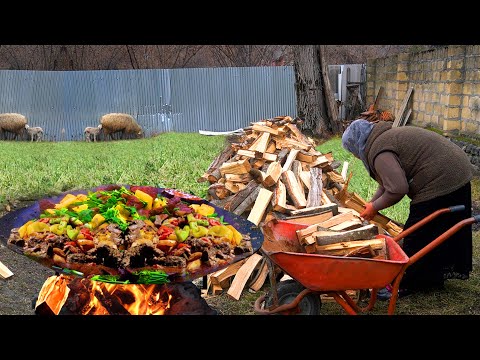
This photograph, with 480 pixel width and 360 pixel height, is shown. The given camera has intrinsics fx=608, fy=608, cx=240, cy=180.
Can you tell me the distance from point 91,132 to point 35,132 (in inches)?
34.9

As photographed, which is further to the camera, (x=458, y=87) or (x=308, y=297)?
(x=458, y=87)

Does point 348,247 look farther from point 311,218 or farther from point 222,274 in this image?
point 222,274

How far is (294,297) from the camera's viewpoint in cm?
425

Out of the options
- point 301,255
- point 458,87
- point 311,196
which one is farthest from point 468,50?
point 301,255

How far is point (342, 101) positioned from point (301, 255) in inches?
462

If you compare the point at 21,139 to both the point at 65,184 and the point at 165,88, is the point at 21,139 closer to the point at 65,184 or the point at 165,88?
the point at 65,184

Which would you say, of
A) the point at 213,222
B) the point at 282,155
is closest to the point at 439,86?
the point at 282,155

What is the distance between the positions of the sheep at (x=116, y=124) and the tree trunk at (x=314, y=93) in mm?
3655

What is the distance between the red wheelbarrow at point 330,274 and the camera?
371 centimetres

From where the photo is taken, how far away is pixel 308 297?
4.16m

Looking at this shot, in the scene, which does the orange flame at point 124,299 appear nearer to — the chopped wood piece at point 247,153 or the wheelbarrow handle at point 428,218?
the wheelbarrow handle at point 428,218

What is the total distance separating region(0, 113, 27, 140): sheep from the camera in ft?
31.9

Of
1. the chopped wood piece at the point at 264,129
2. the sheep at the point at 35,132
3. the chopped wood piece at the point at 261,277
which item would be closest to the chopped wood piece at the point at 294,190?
the chopped wood piece at the point at 261,277

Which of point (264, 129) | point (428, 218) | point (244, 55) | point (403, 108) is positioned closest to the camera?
point (428, 218)
